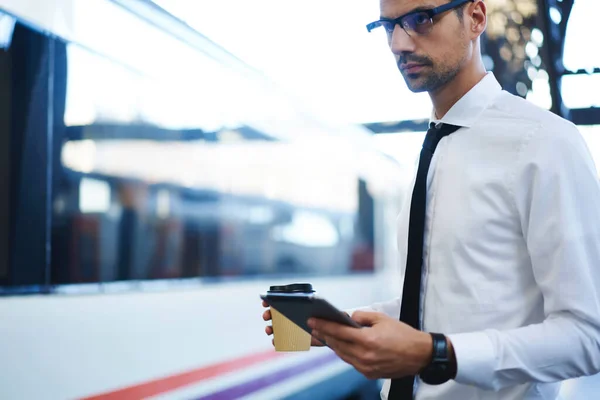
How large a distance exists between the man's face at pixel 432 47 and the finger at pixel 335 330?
0.62m

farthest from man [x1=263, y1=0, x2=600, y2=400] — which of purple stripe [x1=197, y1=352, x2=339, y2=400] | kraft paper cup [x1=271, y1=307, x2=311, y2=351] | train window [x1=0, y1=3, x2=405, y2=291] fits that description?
purple stripe [x1=197, y1=352, x2=339, y2=400]

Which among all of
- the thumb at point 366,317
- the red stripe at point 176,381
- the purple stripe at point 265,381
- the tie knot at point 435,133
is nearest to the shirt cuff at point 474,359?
the thumb at point 366,317

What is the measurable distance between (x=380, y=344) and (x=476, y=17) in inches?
32.1

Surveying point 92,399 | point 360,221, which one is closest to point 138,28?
point 92,399

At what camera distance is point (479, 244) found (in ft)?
4.90

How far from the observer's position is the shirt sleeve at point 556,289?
4.43 ft

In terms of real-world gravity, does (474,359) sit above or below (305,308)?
below

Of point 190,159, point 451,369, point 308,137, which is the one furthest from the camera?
point 308,137

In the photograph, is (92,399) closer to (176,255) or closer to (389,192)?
(176,255)

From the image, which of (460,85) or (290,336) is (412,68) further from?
(290,336)

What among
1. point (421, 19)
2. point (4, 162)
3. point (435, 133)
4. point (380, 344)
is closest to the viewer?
point (380, 344)

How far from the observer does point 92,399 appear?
2.34 m

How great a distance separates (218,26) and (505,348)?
255 centimetres

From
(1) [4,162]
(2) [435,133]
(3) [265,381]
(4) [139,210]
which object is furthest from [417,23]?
(3) [265,381]
